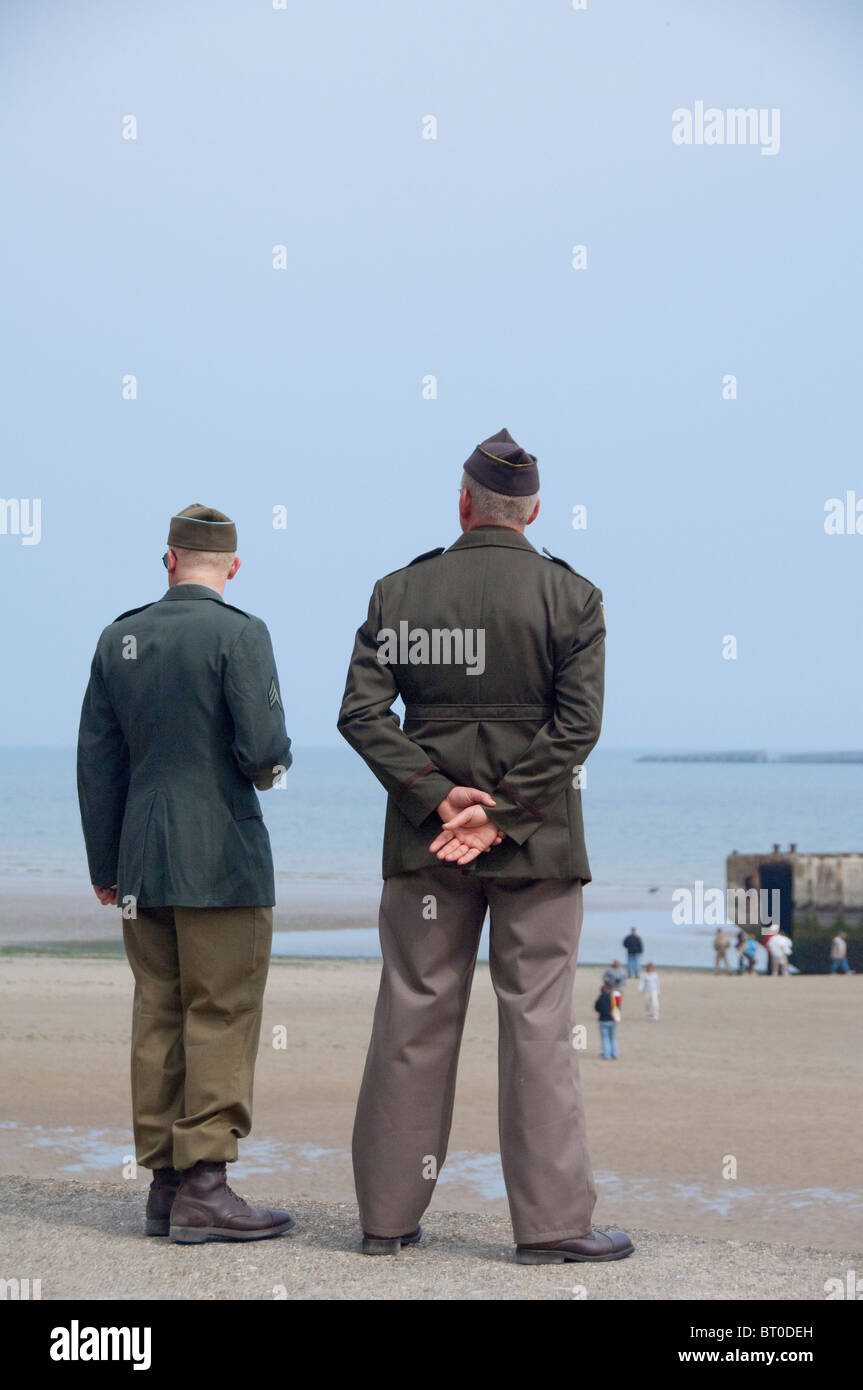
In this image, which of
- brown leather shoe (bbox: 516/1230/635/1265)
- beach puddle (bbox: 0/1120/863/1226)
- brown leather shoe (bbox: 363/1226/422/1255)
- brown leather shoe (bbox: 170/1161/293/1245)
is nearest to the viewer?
brown leather shoe (bbox: 516/1230/635/1265)

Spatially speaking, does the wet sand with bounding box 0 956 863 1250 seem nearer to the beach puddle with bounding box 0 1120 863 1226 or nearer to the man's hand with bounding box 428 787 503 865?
the beach puddle with bounding box 0 1120 863 1226

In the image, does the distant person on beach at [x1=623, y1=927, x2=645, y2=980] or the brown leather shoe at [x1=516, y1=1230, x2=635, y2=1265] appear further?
the distant person on beach at [x1=623, y1=927, x2=645, y2=980]

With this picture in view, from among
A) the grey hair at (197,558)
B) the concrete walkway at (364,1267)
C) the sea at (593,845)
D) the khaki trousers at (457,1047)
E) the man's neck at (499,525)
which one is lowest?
the sea at (593,845)

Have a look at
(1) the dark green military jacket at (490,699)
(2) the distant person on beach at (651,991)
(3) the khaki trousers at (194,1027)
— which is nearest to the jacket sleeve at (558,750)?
(1) the dark green military jacket at (490,699)

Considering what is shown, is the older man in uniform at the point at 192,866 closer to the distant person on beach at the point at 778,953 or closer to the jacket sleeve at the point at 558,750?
the jacket sleeve at the point at 558,750

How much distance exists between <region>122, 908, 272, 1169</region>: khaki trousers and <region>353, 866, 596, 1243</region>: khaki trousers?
43cm

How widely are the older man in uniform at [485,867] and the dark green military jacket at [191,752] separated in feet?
1.14

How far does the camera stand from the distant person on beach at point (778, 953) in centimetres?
3697

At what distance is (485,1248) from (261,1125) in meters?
9.90

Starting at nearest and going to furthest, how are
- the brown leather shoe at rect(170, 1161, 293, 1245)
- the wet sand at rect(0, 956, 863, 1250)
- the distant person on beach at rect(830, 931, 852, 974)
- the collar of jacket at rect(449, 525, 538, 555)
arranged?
the brown leather shoe at rect(170, 1161, 293, 1245)
the collar of jacket at rect(449, 525, 538, 555)
the wet sand at rect(0, 956, 863, 1250)
the distant person on beach at rect(830, 931, 852, 974)

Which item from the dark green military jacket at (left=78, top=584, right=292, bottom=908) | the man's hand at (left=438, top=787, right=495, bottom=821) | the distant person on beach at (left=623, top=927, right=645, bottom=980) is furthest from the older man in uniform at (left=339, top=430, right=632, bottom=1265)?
the distant person on beach at (left=623, top=927, right=645, bottom=980)

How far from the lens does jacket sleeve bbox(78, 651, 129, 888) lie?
506 centimetres

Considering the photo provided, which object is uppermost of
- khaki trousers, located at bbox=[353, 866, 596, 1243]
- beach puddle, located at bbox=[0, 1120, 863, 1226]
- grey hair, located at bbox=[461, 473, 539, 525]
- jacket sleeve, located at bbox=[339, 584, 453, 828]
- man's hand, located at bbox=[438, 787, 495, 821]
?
grey hair, located at bbox=[461, 473, 539, 525]

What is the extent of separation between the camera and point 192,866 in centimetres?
479
